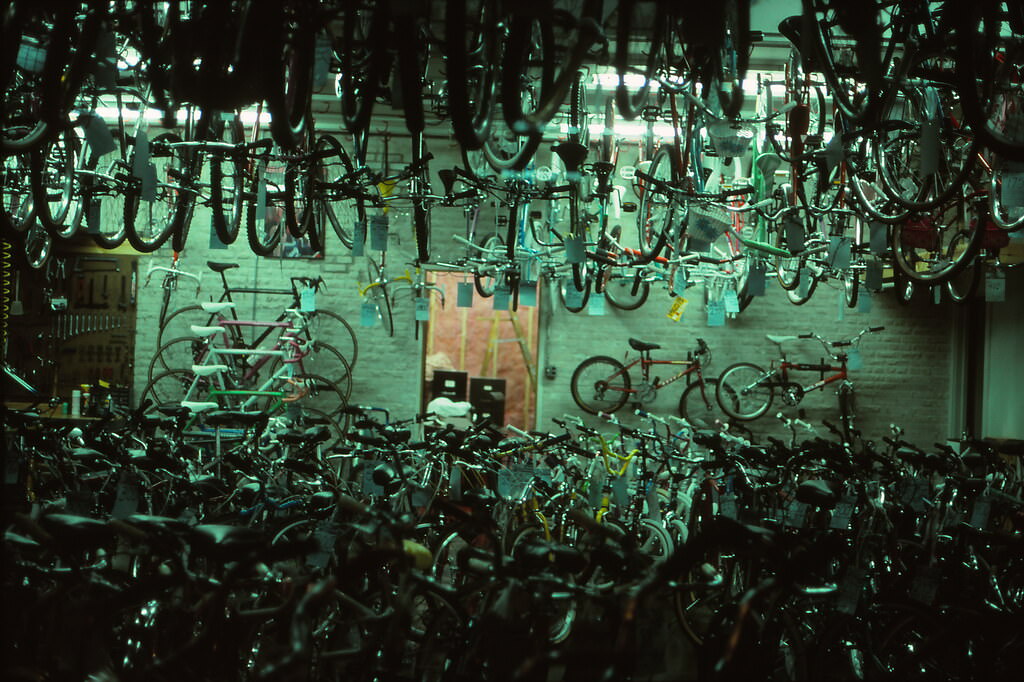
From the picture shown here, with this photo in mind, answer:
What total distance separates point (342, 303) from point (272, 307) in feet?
2.25

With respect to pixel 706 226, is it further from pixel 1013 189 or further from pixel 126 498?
pixel 126 498

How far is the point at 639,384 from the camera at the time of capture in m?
9.05

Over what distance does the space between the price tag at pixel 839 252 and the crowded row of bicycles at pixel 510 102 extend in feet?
0.05

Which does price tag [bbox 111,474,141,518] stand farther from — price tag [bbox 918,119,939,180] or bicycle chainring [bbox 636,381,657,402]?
bicycle chainring [bbox 636,381,657,402]

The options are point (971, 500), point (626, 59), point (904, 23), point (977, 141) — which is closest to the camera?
point (626, 59)

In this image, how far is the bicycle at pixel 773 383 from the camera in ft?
29.5

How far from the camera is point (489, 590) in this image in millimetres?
2723

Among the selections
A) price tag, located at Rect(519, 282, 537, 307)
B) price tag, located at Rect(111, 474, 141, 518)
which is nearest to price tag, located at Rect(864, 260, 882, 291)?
price tag, located at Rect(519, 282, 537, 307)

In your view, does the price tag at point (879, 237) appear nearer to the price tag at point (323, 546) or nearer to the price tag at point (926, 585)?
the price tag at point (926, 585)

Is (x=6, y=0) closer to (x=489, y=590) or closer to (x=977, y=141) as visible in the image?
(x=489, y=590)

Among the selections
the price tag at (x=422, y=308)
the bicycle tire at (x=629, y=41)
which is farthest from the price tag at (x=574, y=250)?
the price tag at (x=422, y=308)

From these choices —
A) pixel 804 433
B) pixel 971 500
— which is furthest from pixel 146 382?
pixel 971 500

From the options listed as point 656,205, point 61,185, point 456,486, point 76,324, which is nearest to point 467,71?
point 456,486

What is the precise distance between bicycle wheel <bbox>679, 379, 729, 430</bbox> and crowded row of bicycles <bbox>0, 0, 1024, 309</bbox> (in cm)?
306
